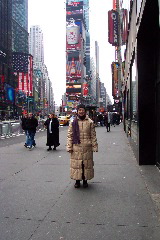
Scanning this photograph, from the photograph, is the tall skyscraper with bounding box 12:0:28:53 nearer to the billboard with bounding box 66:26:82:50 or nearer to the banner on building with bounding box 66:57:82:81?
the billboard with bounding box 66:26:82:50

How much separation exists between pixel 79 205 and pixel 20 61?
140m

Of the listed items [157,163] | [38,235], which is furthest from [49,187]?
[157,163]

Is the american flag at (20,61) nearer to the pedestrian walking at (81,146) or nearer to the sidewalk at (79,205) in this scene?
the sidewalk at (79,205)

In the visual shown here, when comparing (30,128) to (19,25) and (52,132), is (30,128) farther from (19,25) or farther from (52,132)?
(19,25)

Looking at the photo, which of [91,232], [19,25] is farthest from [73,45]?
[91,232]

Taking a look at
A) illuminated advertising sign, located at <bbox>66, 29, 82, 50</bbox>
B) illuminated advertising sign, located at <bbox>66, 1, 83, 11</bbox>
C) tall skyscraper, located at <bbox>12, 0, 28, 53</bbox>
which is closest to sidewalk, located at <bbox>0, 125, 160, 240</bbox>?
tall skyscraper, located at <bbox>12, 0, 28, 53</bbox>

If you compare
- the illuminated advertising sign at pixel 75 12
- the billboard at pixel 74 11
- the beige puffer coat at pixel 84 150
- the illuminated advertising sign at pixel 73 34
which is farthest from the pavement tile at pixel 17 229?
the illuminated advertising sign at pixel 75 12

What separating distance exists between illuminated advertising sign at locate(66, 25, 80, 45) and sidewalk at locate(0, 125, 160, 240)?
17950 centimetres

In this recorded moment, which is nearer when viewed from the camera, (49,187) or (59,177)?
(49,187)

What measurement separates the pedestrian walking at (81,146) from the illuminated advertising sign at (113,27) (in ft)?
131

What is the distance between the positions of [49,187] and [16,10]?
181800mm

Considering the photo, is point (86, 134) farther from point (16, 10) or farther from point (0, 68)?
point (16, 10)

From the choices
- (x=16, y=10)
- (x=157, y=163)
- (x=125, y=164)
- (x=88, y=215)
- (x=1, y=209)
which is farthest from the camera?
(x=16, y=10)

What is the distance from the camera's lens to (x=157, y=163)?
28.2 feet
